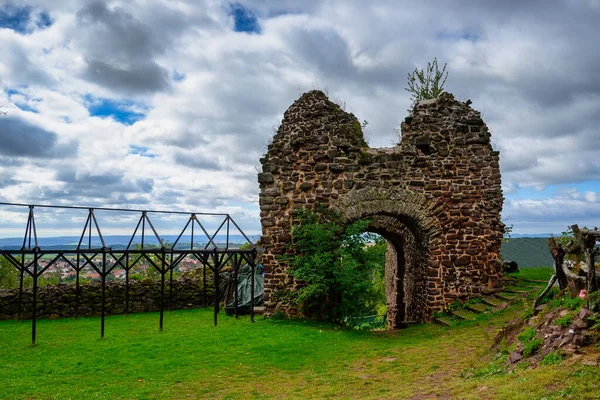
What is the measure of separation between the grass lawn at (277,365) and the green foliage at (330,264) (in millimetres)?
749

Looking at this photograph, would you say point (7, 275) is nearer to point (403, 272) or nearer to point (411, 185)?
point (403, 272)

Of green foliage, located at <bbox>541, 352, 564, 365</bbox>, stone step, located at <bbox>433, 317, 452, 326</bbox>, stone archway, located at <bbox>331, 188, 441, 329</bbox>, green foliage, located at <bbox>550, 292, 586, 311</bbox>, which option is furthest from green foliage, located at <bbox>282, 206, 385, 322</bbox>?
green foliage, located at <bbox>541, 352, 564, 365</bbox>

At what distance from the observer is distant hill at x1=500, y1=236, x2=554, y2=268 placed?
65.1 feet

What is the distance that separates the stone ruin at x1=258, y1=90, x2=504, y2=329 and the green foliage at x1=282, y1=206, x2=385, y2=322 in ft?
1.16

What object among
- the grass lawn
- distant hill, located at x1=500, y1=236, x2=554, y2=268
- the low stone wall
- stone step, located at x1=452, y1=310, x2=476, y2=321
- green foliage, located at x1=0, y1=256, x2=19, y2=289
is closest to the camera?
the grass lawn

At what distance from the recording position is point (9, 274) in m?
31.1

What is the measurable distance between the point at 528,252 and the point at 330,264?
12.6m

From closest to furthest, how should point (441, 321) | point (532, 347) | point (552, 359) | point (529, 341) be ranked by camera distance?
1. point (552, 359)
2. point (532, 347)
3. point (529, 341)
4. point (441, 321)

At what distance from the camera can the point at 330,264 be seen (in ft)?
41.8

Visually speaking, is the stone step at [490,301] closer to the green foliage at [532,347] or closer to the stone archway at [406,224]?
the stone archway at [406,224]

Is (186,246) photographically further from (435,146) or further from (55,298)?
(435,146)

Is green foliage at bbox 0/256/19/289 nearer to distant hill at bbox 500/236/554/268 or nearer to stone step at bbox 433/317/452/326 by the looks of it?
stone step at bbox 433/317/452/326

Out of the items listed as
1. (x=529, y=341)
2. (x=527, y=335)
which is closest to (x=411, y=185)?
(x=527, y=335)

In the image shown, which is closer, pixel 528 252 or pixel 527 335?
pixel 527 335
